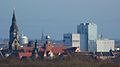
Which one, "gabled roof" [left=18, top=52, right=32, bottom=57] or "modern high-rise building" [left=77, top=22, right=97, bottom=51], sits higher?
"modern high-rise building" [left=77, top=22, right=97, bottom=51]

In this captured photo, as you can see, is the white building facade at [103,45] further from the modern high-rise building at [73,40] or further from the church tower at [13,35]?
the church tower at [13,35]

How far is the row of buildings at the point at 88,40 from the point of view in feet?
503

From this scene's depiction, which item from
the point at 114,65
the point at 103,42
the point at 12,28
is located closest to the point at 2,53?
the point at 12,28

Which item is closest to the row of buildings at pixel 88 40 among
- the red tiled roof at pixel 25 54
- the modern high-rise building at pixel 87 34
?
the modern high-rise building at pixel 87 34

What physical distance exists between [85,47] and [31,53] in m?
59.7

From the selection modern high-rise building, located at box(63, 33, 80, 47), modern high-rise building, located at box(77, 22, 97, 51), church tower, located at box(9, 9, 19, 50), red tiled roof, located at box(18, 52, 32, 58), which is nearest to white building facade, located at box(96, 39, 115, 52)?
modern high-rise building, located at box(77, 22, 97, 51)

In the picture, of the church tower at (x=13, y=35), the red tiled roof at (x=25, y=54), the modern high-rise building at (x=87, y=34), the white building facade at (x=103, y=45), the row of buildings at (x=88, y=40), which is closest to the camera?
the red tiled roof at (x=25, y=54)

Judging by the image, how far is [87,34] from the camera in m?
164

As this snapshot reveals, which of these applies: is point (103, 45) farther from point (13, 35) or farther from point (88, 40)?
point (13, 35)

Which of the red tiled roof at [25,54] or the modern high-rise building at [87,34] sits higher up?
the modern high-rise building at [87,34]

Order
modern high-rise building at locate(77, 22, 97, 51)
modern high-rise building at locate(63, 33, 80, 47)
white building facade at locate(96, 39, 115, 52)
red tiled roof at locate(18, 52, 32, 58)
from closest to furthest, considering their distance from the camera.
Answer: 1. red tiled roof at locate(18, 52, 32, 58)
2. white building facade at locate(96, 39, 115, 52)
3. modern high-rise building at locate(77, 22, 97, 51)
4. modern high-rise building at locate(63, 33, 80, 47)

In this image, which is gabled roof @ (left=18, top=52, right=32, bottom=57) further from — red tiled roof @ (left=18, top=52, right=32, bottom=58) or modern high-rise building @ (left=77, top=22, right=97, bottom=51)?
modern high-rise building @ (left=77, top=22, right=97, bottom=51)

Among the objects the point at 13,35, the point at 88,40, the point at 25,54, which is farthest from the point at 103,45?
the point at 25,54

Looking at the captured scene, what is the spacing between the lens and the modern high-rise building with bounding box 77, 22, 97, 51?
15750 centimetres
